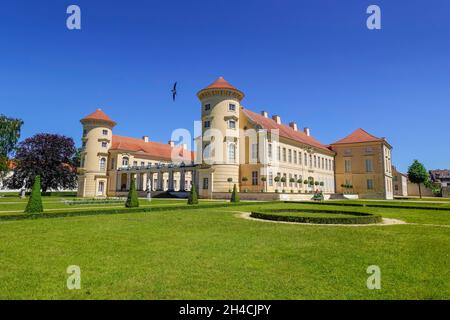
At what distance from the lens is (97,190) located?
178 ft

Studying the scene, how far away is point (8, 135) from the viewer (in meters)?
51.6

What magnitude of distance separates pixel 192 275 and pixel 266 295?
1.58 metres

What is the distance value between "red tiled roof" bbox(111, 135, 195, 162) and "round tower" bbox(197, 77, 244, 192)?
2332 cm

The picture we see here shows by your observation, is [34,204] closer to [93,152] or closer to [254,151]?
[254,151]

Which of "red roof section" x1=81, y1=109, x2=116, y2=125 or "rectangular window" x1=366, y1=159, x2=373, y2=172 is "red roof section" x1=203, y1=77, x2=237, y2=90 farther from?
"rectangular window" x1=366, y1=159, x2=373, y2=172

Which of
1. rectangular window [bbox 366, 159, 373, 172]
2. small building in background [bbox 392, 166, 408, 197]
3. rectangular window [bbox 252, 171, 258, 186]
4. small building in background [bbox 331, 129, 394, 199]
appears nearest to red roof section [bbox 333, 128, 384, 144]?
small building in background [bbox 331, 129, 394, 199]

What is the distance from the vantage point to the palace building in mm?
41344

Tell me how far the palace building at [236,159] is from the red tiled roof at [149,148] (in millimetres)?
165

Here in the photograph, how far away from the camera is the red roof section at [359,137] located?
2149 inches

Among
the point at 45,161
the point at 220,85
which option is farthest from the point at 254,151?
the point at 45,161

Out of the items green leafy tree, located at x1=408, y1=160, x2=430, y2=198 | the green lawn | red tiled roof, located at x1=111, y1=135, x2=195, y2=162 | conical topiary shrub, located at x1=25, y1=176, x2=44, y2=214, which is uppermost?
red tiled roof, located at x1=111, y1=135, x2=195, y2=162

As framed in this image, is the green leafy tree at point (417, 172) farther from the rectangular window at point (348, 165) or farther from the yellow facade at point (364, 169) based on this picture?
the rectangular window at point (348, 165)

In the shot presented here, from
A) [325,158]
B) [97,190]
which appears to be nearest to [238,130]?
[325,158]
